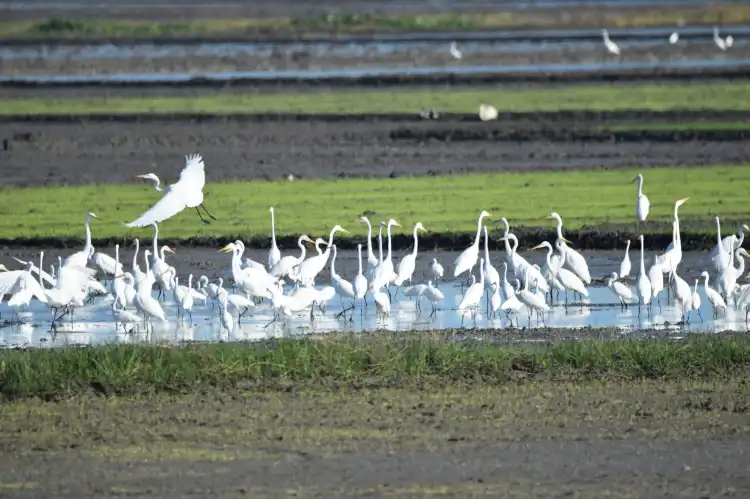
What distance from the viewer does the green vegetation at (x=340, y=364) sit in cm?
1313

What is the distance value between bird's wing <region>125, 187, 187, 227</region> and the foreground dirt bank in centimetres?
358

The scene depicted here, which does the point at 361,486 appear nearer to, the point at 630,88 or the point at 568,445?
the point at 568,445

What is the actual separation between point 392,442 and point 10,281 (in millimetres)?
7137

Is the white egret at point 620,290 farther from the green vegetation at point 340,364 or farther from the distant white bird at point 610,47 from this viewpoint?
the distant white bird at point 610,47

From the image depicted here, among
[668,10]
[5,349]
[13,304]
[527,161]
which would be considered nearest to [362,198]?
[527,161]

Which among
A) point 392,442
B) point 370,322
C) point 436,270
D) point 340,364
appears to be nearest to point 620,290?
point 370,322

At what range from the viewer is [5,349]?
14.9 metres

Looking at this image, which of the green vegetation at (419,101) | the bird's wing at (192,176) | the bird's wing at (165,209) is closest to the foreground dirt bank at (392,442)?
the bird's wing at (165,209)

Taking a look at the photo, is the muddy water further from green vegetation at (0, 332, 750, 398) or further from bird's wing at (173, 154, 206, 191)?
green vegetation at (0, 332, 750, 398)

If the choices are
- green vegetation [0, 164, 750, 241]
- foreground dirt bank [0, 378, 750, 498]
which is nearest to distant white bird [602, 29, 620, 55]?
green vegetation [0, 164, 750, 241]

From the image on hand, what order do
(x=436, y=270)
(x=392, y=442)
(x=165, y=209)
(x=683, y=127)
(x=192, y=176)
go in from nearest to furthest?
(x=392, y=442) → (x=165, y=209) → (x=192, y=176) → (x=436, y=270) → (x=683, y=127)

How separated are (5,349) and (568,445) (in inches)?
238

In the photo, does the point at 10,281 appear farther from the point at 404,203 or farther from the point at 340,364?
the point at 404,203

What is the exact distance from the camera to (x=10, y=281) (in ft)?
56.5
